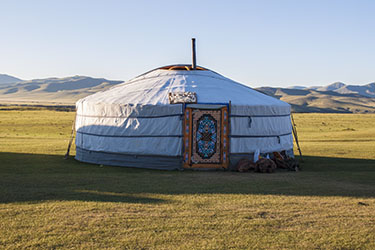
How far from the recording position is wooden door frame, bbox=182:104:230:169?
10.6 m

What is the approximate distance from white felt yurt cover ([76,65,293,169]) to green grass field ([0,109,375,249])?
3.33 feet

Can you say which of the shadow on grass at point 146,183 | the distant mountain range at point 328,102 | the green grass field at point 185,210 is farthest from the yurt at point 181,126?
the distant mountain range at point 328,102

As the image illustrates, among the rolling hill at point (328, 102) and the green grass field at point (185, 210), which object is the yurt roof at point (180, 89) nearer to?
the green grass field at point (185, 210)

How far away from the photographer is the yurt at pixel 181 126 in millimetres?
10641

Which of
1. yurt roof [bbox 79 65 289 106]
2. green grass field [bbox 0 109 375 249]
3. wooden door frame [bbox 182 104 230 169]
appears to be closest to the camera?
green grass field [bbox 0 109 375 249]

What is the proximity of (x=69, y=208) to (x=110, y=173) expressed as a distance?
381 centimetres

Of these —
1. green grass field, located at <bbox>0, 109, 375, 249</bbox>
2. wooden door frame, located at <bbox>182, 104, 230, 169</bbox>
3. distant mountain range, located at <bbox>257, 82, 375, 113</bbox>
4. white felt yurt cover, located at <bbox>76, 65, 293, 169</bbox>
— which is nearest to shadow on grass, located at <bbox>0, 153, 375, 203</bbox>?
green grass field, located at <bbox>0, 109, 375, 249</bbox>

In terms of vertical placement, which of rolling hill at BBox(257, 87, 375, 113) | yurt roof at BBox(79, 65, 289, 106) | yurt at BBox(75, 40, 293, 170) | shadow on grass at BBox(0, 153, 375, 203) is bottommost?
rolling hill at BBox(257, 87, 375, 113)

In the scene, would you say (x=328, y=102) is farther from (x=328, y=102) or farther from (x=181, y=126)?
(x=181, y=126)

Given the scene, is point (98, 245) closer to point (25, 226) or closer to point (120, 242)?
point (120, 242)

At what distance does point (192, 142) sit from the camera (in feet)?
35.0

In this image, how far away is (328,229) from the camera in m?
5.13

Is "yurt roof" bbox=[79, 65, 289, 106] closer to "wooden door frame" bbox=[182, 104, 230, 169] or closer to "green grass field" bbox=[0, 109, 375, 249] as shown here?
"wooden door frame" bbox=[182, 104, 230, 169]

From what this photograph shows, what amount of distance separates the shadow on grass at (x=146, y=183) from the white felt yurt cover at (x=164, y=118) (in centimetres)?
70
